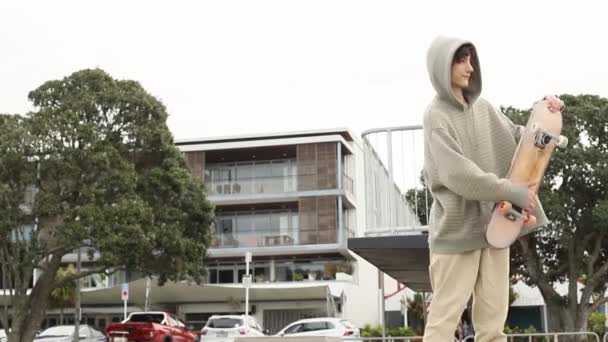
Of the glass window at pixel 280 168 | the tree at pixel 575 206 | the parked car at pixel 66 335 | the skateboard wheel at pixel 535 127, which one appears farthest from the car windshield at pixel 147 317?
the skateboard wheel at pixel 535 127

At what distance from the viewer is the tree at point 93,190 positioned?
29094mm

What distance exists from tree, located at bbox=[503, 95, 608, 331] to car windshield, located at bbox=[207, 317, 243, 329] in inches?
412

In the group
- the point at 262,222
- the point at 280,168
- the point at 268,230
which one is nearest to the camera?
the point at 268,230

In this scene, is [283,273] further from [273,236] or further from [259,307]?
[259,307]

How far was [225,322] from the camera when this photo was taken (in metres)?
32.7

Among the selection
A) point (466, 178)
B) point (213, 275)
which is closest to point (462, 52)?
point (466, 178)

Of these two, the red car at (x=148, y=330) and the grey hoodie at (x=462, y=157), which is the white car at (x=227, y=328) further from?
the grey hoodie at (x=462, y=157)

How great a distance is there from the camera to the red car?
31156mm

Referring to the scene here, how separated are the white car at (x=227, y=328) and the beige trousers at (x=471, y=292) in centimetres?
2810

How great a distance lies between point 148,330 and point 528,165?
2921 centimetres

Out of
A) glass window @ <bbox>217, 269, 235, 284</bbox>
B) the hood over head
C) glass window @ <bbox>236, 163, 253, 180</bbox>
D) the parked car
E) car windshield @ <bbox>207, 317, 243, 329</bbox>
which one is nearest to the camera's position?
the hood over head

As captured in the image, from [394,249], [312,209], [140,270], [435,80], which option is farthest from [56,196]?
[435,80]

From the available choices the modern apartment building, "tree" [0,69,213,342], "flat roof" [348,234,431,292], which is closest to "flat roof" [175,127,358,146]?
the modern apartment building

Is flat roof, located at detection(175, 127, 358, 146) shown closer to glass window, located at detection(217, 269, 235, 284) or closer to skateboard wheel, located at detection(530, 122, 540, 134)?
glass window, located at detection(217, 269, 235, 284)
